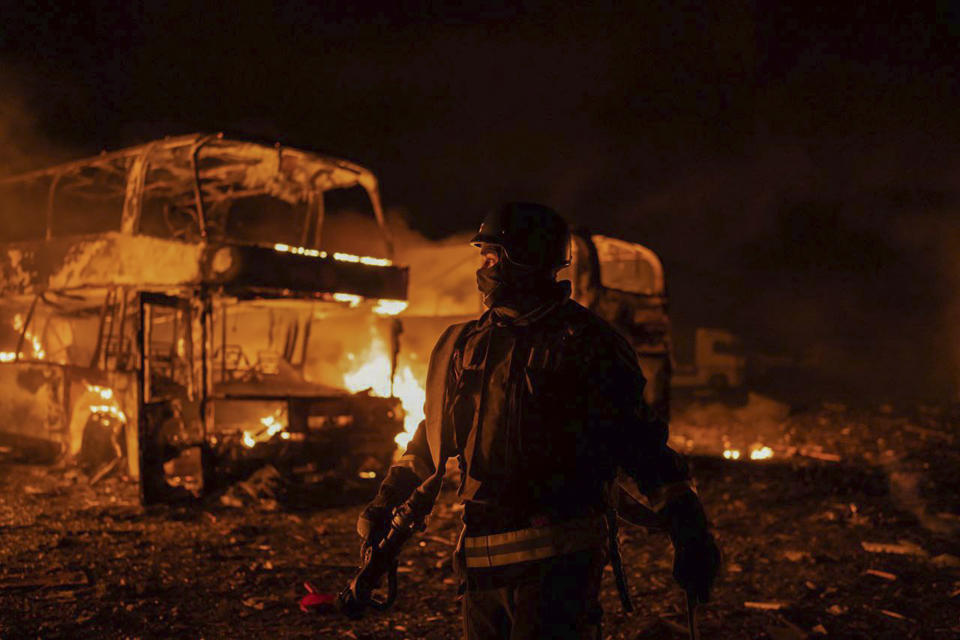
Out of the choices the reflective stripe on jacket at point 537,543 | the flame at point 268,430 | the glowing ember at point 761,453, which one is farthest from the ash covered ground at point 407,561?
the reflective stripe on jacket at point 537,543

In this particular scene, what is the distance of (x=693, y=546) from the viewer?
7.14 ft

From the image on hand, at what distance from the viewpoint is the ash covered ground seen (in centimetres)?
481

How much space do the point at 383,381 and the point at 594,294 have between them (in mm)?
3408

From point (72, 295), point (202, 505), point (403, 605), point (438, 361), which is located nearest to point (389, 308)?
point (202, 505)

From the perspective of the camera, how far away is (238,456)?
8.61 m

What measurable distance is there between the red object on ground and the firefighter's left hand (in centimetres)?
356

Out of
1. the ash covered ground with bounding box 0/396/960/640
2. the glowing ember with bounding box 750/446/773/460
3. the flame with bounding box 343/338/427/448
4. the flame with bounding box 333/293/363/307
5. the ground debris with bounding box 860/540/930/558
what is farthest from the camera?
the glowing ember with bounding box 750/446/773/460

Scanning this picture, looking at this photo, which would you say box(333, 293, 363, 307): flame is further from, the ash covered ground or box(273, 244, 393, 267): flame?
the ash covered ground

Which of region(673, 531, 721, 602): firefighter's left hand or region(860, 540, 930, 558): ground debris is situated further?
region(860, 540, 930, 558): ground debris

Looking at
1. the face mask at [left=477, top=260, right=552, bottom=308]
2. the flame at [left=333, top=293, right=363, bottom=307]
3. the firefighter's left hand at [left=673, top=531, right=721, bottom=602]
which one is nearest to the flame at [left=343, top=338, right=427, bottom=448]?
the flame at [left=333, top=293, right=363, bottom=307]

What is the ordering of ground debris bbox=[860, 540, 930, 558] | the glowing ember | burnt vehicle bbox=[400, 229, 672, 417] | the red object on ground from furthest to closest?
the glowing ember → burnt vehicle bbox=[400, 229, 672, 417] → ground debris bbox=[860, 540, 930, 558] → the red object on ground

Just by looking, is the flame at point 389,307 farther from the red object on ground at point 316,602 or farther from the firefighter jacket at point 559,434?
the firefighter jacket at point 559,434

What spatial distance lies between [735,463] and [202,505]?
25.6 feet

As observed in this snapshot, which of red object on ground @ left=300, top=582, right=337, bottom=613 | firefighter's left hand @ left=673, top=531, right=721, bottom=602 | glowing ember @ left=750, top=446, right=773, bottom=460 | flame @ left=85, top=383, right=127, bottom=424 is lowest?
glowing ember @ left=750, top=446, right=773, bottom=460
